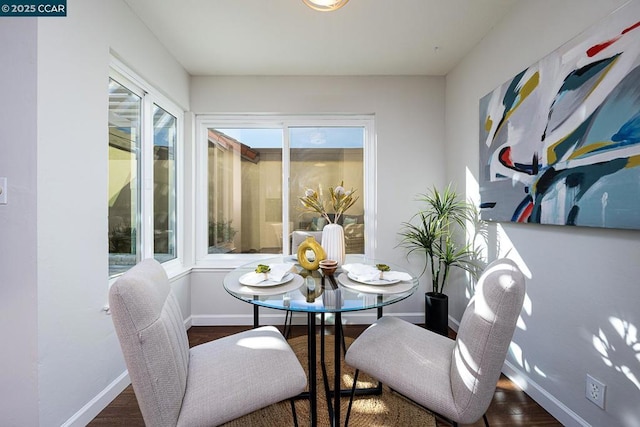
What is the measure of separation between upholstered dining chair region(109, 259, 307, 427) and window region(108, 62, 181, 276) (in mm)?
1056

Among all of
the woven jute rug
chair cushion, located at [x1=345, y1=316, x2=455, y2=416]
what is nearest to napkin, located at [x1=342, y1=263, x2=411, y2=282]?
chair cushion, located at [x1=345, y1=316, x2=455, y2=416]

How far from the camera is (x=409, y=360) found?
125cm

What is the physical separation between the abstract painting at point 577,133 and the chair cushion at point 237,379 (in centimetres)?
164

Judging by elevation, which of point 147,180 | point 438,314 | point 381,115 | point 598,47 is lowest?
point 438,314

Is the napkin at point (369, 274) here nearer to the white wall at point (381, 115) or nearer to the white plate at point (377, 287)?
the white plate at point (377, 287)

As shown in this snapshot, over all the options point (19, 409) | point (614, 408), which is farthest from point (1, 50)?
point (614, 408)

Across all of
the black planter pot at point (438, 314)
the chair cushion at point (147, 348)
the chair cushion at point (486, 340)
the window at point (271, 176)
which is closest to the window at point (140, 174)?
the window at point (271, 176)

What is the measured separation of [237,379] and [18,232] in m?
1.25

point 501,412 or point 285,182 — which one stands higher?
point 285,182

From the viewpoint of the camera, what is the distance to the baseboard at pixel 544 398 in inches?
59.4

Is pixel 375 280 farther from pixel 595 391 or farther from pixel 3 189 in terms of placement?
pixel 3 189

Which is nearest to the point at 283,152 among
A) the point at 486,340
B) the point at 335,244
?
the point at 335,244

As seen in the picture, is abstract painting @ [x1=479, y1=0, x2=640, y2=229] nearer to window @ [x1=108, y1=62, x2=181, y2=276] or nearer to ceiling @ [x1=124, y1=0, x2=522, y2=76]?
ceiling @ [x1=124, y1=0, x2=522, y2=76]

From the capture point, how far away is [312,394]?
1.28m
